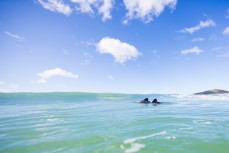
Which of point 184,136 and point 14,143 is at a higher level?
point 184,136

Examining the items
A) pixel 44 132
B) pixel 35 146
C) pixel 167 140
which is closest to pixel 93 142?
pixel 35 146

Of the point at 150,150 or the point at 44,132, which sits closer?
the point at 150,150

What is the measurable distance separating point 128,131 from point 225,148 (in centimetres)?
448

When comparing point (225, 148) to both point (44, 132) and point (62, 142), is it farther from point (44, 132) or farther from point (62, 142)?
point (44, 132)

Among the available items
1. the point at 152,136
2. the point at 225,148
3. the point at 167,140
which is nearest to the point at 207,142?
the point at 225,148

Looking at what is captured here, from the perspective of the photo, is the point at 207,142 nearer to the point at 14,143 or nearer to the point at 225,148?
the point at 225,148

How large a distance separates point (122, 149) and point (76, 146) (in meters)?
1.91

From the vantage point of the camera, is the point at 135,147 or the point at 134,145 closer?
the point at 135,147

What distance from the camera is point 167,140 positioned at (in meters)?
8.04

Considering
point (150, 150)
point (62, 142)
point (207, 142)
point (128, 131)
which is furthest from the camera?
point (128, 131)

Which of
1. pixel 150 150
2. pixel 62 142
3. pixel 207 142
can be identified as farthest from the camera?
pixel 62 142

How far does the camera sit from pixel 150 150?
22.7 ft

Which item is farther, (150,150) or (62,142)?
(62,142)

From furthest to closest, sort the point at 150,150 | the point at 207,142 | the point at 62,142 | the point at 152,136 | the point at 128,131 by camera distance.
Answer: the point at 128,131 → the point at 152,136 → the point at 62,142 → the point at 207,142 → the point at 150,150
